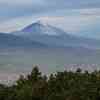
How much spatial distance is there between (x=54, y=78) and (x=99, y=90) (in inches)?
233

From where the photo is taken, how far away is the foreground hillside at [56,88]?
926 inches

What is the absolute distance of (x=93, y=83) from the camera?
997 inches

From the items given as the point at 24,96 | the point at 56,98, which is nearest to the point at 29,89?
the point at 24,96

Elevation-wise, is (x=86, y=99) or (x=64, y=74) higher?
(x=64, y=74)

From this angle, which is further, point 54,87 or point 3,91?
point 3,91

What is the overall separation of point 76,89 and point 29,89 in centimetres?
277

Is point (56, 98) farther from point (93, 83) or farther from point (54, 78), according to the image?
point (54, 78)

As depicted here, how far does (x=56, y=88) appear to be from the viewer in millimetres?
26688

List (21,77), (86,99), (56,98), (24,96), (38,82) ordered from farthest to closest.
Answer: (21,77) → (38,82) → (24,96) → (56,98) → (86,99)

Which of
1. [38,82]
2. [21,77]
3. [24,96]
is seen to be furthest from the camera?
[21,77]

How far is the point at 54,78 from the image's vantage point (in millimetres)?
29484

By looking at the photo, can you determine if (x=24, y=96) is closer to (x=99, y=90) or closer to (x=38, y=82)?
(x=38, y=82)

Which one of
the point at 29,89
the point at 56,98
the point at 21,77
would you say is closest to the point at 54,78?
the point at 21,77

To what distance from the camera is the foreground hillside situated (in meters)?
23.5
